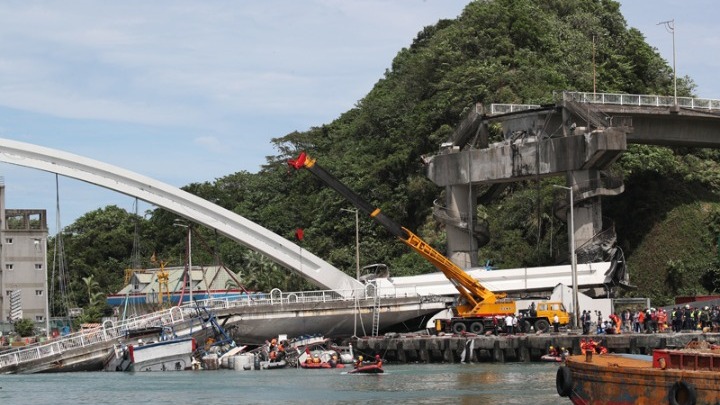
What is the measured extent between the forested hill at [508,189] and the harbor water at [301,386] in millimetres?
27782

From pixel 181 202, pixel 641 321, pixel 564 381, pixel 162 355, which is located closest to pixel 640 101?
pixel 641 321

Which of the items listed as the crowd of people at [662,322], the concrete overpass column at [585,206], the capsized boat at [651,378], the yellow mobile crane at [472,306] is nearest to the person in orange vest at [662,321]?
the crowd of people at [662,322]

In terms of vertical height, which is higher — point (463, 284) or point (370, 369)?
point (463, 284)

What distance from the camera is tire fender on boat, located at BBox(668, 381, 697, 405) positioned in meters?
32.4

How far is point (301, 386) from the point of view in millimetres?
54625

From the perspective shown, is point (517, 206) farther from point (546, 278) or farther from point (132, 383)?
point (132, 383)

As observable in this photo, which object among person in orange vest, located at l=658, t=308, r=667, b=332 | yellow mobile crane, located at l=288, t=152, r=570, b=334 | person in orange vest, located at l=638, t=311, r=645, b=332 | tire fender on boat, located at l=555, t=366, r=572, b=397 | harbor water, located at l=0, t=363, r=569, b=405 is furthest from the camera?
yellow mobile crane, located at l=288, t=152, r=570, b=334

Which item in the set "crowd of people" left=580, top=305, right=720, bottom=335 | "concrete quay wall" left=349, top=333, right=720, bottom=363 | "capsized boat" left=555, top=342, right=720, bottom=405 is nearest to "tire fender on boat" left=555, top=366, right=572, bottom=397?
"capsized boat" left=555, top=342, right=720, bottom=405

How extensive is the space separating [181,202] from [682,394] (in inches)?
1796

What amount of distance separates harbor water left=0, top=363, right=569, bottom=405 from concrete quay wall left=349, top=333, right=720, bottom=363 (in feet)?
3.68

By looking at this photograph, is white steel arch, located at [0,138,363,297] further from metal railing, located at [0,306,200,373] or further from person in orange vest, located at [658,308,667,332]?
person in orange vest, located at [658,308,667,332]

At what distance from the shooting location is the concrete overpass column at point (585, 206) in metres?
77.2

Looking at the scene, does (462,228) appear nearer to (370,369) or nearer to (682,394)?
(370,369)

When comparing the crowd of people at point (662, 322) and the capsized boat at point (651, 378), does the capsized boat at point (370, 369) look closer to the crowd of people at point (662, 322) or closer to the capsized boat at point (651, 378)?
the crowd of people at point (662, 322)
